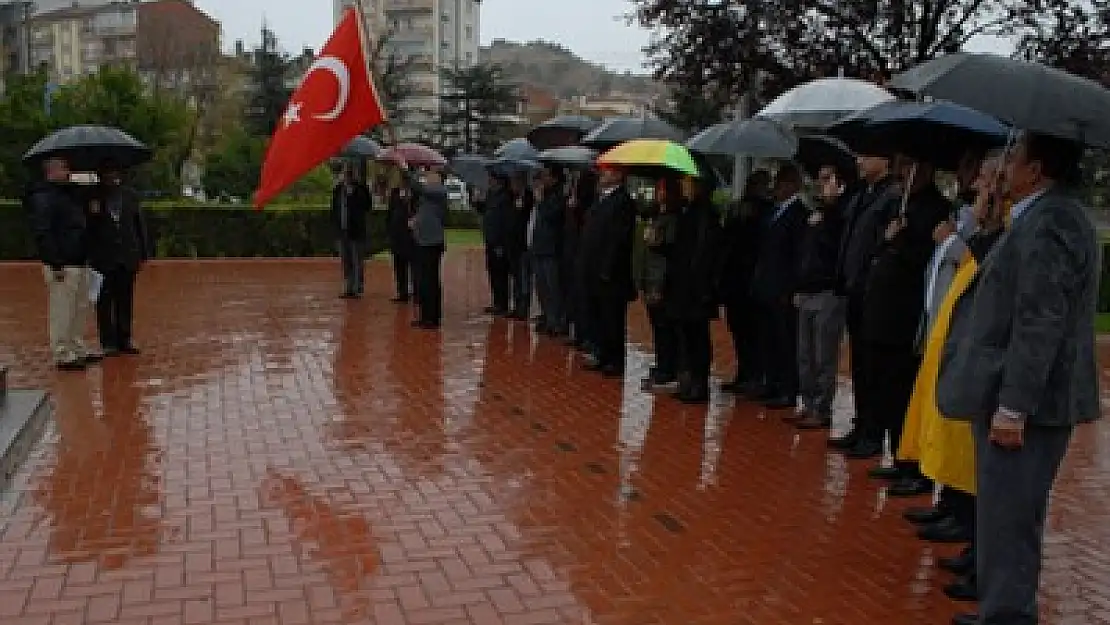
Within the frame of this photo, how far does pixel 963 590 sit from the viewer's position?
428 centimetres

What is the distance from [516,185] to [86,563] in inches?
296

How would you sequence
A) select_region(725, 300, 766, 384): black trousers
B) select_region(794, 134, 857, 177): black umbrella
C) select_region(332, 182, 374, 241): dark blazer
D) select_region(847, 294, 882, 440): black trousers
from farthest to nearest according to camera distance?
select_region(332, 182, 374, 241): dark blazer → select_region(725, 300, 766, 384): black trousers → select_region(794, 134, 857, 177): black umbrella → select_region(847, 294, 882, 440): black trousers

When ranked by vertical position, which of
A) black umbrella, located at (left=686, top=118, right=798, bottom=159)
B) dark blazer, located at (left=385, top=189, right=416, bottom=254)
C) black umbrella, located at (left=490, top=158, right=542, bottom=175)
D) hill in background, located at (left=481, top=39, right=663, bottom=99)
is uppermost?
hill in background, located at (left=481, top=39, right=663, bottom=99)

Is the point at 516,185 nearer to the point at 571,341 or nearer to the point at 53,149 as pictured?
the point at 571,341

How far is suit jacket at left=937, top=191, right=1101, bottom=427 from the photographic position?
340 cm

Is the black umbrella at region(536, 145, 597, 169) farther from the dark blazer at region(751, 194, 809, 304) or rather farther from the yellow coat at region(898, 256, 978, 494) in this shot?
the yellow coat at region(898, 256, 978, 494)

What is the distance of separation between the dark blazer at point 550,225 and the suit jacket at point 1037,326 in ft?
22.4

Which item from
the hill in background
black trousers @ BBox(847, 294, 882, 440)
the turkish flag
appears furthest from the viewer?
the hill in background

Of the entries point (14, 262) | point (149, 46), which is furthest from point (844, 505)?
point (149, 46)

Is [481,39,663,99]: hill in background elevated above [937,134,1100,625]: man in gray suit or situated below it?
above

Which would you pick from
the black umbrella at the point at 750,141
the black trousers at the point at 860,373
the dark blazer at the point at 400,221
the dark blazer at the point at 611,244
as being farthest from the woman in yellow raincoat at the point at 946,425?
the dark blazer at the point at 400,221

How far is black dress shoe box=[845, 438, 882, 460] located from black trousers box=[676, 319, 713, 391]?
61.0 inches

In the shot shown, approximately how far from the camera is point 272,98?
120 feet

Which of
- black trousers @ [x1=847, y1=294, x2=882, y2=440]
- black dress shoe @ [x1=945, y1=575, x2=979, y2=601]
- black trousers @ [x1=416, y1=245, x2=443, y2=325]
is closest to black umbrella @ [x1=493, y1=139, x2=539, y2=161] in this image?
black trousers @ [x1=416, y1=245, x2=443, y2=325]
